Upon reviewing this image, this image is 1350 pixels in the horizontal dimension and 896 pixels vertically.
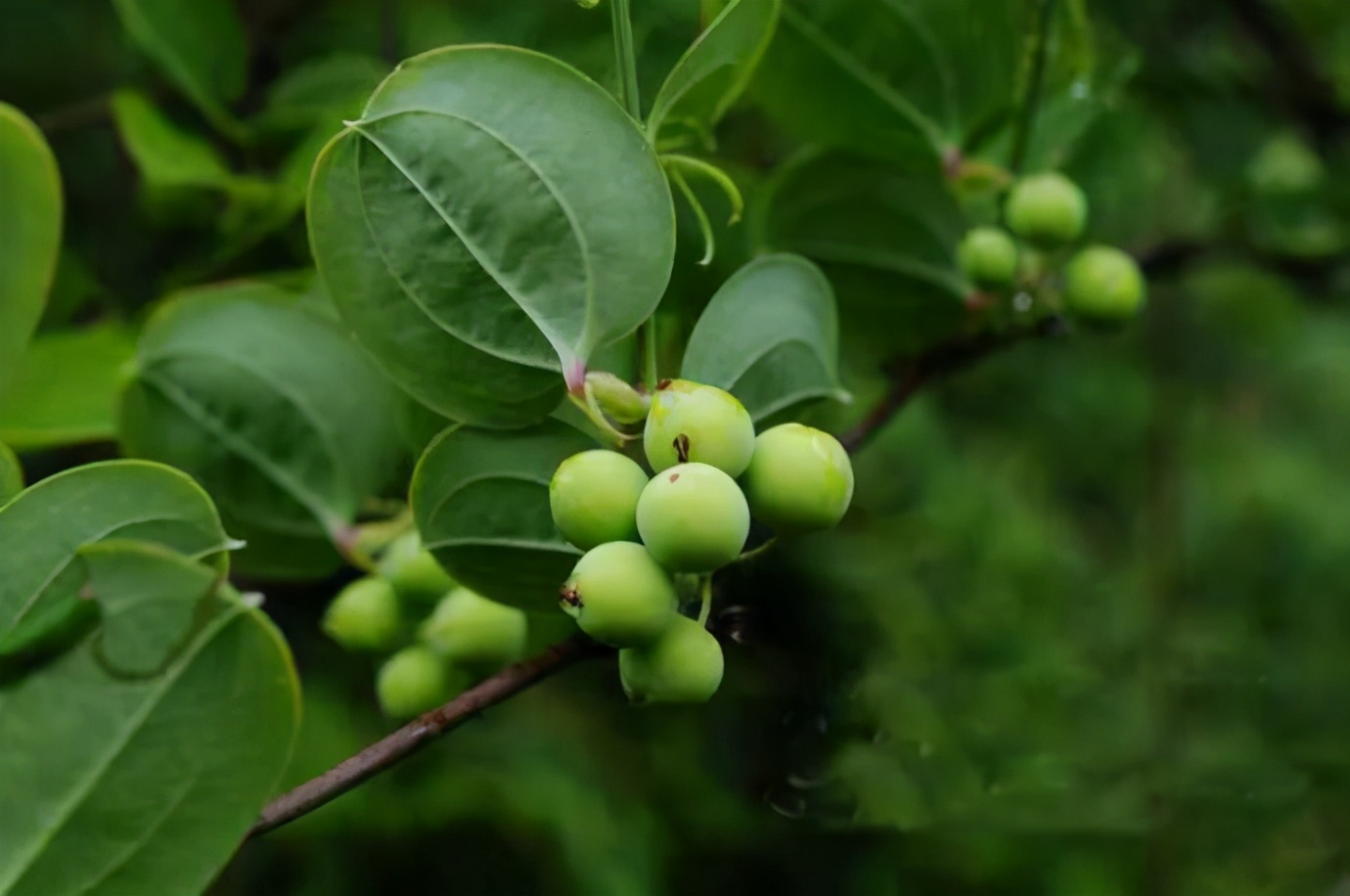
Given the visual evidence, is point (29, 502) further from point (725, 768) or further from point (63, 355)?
point (725, 768)

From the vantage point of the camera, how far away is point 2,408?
2.10ft

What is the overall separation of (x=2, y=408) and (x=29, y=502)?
0.28m

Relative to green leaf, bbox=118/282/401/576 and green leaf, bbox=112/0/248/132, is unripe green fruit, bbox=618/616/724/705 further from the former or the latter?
green leaf, bbox=112/0/248/132

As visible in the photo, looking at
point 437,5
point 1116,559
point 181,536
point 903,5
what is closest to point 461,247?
point 181,536

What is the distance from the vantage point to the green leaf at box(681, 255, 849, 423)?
1.49 ft

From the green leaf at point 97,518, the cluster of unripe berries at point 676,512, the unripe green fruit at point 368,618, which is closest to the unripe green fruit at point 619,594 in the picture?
the cluster of unripe berries at point 676,512

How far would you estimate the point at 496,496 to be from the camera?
47 cm

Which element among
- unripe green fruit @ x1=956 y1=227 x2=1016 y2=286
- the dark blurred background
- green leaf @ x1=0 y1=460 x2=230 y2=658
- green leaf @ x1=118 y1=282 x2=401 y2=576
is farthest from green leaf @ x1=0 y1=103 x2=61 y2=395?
unripe green fruit @ x1=956 y1=227 x2=1016 y2=286

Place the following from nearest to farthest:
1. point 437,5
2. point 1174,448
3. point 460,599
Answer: point 460,599 → point 437,5 → point 1174,448

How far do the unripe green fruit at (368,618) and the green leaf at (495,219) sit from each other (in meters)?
0.18

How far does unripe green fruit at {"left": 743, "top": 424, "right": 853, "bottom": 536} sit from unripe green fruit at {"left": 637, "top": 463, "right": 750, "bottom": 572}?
0.07 feet

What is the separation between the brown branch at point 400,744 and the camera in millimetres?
419

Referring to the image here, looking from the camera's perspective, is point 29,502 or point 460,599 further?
point 460,599

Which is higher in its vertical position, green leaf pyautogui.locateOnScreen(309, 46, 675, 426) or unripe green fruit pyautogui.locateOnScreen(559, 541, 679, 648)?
green leaf pyautogui.locateOnScreen(309, 46, 675, 426)
